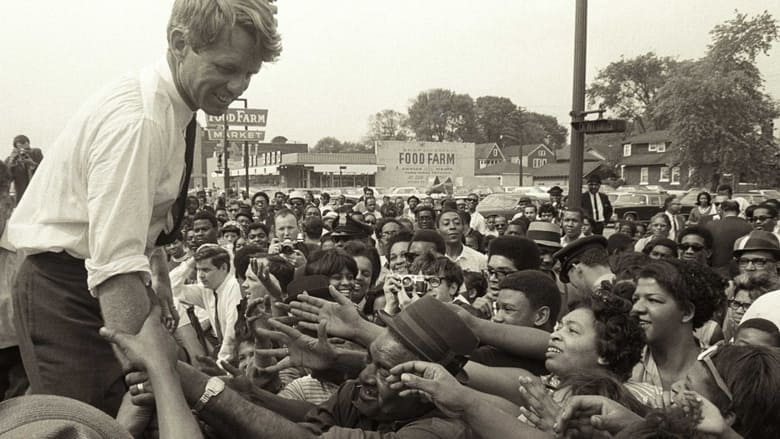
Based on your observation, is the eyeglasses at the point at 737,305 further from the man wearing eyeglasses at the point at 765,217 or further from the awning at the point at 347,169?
the awning at the point at 347,169

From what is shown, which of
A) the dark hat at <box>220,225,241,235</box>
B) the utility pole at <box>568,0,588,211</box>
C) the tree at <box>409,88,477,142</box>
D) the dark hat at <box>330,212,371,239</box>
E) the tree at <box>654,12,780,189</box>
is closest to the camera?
the dark hat at <box>330,212,371,239</box>

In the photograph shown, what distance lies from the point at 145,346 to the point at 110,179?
1.50 ft

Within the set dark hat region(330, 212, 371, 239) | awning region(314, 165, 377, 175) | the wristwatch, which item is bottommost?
dark hat region(330, 212, 371, 239)

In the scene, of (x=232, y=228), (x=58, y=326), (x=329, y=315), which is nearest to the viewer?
(x=58, y=326)

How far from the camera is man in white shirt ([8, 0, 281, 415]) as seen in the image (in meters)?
1.87

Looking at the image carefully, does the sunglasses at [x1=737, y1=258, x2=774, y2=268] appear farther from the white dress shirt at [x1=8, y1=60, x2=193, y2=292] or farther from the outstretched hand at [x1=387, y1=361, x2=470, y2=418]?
the white dress shirt at [x1=8, y1=60, x2=193, y2=292]

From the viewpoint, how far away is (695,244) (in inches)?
253

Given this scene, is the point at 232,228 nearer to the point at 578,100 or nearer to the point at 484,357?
the point at 578,100

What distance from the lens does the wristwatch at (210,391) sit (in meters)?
2.00

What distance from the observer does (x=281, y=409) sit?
2.72 m

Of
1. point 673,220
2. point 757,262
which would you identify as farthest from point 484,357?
point 673,220

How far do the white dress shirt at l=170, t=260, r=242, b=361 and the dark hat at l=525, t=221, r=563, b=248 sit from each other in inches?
112

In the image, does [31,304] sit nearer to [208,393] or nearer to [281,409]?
[208,393]

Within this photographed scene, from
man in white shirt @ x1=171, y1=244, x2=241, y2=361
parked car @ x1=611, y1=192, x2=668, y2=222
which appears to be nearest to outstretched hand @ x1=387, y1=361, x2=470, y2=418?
man in white shirt @ x1=171, y1=244, x2=241, y2=361
